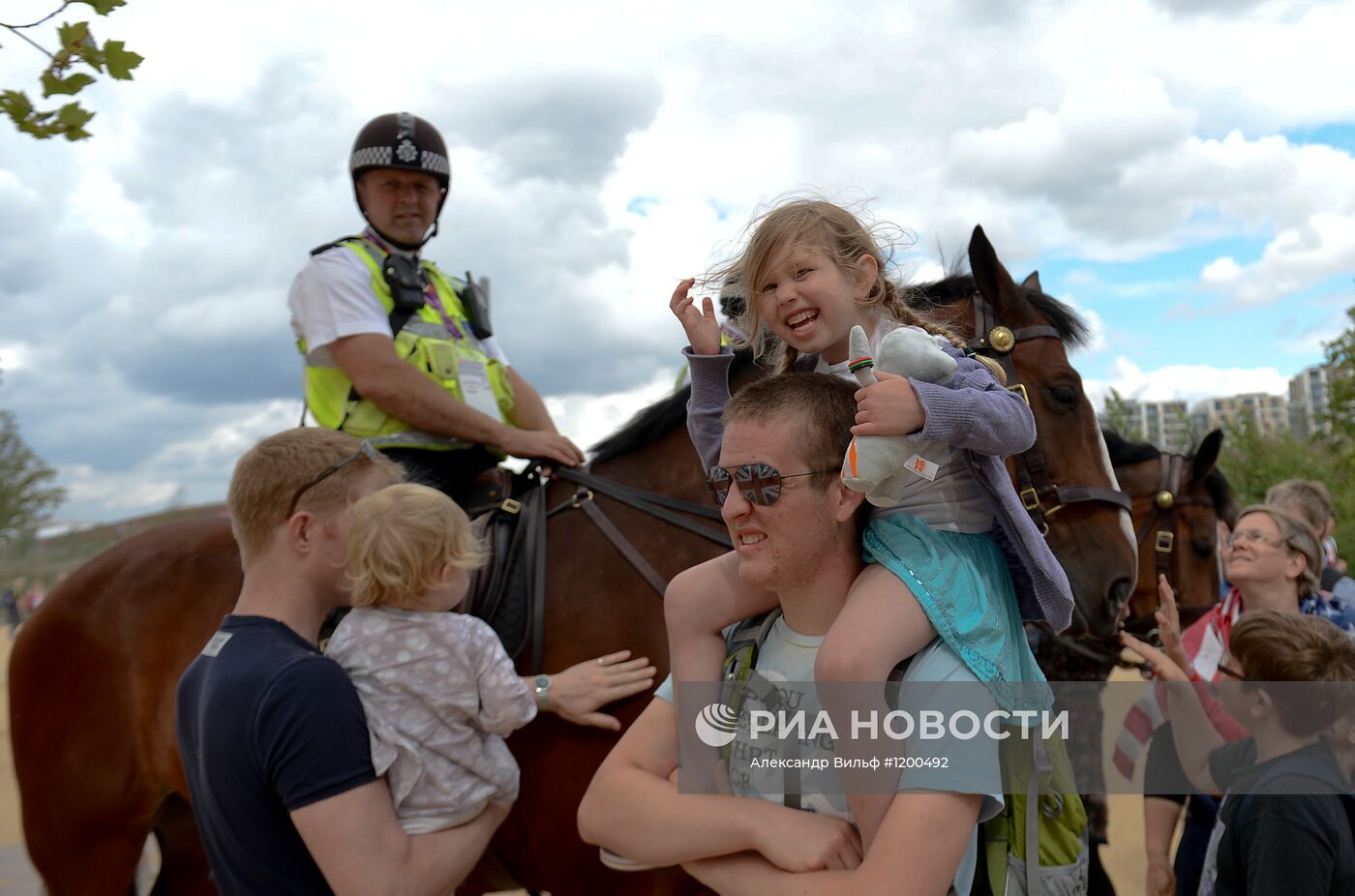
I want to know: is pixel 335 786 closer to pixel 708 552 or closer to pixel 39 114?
pixel 708 552

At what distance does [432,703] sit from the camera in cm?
255

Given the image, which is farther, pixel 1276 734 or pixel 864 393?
pixel 1276 734

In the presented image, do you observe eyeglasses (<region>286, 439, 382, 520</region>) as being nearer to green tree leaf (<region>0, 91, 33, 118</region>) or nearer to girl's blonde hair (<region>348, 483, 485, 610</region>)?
girl's blonde hair (<region>348, 483, 485, 610</region>)

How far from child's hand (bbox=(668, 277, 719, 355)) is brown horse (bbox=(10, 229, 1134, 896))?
3.79ft

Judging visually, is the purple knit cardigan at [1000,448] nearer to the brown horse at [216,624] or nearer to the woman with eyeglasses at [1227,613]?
the brown horse at [216,624]

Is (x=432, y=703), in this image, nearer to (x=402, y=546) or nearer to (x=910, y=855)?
(x=402, y=546)

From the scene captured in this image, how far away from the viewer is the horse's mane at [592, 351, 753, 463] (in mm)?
3605

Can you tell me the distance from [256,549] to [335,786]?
65cm

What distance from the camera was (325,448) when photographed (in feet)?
8.47

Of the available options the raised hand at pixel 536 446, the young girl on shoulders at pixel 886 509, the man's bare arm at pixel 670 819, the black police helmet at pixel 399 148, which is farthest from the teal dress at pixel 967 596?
the black police helmet at pixel 399 148

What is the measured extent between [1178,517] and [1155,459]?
35 cm

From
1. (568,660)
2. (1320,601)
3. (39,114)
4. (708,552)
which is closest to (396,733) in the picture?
(568,660)

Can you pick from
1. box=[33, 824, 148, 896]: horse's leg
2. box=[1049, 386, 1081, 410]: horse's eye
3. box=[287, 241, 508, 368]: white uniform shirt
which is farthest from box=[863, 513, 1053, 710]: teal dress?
box=[33, 824, 148, 896]: horse's leg

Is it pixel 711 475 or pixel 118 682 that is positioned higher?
pixel 711 475
